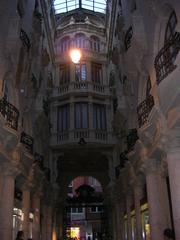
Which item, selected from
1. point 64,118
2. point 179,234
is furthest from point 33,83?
point 179,234

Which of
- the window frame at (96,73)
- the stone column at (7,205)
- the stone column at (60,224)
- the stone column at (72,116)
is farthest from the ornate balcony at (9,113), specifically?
the stone column at (60,224)

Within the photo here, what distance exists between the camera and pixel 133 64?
52.1 ft

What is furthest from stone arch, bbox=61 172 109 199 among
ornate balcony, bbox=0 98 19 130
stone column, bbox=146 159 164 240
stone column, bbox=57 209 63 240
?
ornate balcony, bbox=0 98 19 130

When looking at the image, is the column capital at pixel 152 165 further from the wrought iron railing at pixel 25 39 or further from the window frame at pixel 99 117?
the window frame at pixel 99 117

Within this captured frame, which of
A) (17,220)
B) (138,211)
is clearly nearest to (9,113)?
(17,220)

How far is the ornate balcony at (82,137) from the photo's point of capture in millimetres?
24031

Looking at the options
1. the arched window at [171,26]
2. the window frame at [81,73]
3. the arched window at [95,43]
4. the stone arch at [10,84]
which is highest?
the arched window at [95,43]

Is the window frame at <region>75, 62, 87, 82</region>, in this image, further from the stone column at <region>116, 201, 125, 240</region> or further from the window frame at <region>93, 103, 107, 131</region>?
the stone column at <region>116, 201, 125, 240</region>

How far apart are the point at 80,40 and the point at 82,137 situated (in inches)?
373

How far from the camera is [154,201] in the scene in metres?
13.8

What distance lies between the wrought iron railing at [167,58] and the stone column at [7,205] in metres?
7.37

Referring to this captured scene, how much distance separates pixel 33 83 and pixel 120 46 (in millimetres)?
5419

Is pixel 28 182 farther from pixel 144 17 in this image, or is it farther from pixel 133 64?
pixel 144 17

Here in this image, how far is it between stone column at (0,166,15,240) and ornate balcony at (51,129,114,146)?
33.3ft
